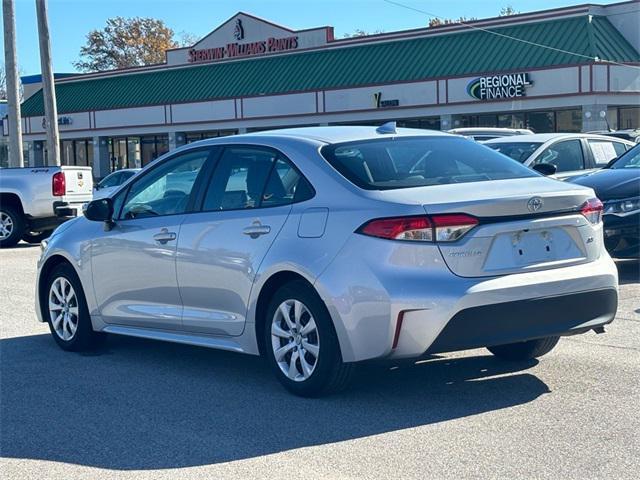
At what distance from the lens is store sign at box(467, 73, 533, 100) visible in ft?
117

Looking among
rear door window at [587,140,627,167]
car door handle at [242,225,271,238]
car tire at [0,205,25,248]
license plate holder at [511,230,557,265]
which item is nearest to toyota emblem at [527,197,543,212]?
license plate holder at [511,230,557,265]

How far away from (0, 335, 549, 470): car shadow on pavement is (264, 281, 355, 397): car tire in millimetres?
128

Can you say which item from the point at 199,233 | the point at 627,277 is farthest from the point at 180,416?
the point at 627,277

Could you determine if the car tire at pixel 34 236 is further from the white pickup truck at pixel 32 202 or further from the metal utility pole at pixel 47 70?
the metal utility pole at pixel 47 70

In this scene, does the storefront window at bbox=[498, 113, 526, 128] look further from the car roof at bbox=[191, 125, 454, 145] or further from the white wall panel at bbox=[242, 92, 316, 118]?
the car roof at bbox=[191, 125, 454, 145]

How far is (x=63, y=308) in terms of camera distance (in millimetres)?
8203

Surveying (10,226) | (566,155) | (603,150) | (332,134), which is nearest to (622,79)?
(603,150)

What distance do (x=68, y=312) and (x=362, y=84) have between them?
3366cm

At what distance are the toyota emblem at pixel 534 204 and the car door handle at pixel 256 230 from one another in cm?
166

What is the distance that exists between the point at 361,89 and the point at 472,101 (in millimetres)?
5454

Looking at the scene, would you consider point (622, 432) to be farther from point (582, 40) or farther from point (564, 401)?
point (582, 40)

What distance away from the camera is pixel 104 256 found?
773 centimetres

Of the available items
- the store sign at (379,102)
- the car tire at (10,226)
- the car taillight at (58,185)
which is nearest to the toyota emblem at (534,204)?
the car taillight at (58,185)

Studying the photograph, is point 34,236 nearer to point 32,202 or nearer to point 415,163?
point 32,202
